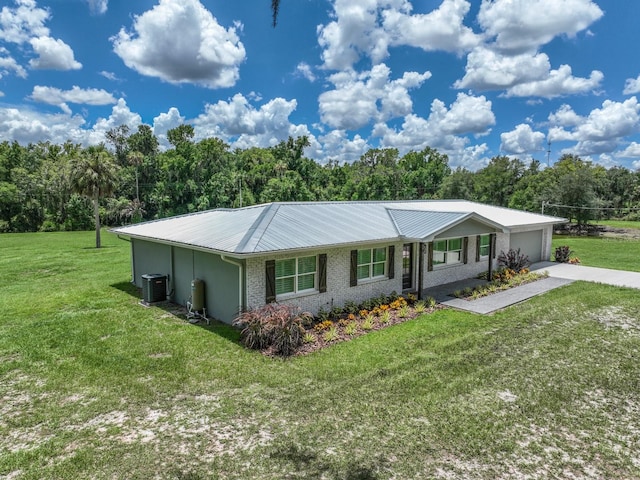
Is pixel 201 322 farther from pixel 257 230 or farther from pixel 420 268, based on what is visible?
pixel 420 268

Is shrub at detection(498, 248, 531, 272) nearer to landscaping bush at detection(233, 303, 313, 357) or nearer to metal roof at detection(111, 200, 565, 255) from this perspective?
metal roof at detection(111, 200, 565, 255)

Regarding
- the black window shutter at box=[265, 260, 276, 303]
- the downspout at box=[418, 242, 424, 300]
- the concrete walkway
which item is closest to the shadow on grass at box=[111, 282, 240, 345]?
the black window shutter at box=[265, 260, 276, 303]

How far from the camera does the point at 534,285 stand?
16.5 meters

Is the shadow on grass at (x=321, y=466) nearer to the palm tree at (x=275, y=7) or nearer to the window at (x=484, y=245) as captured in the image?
the palm tree at (x=275, y=7)

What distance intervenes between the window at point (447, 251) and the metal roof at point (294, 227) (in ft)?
4.72

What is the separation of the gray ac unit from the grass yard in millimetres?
1235

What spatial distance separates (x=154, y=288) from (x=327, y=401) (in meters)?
8.67

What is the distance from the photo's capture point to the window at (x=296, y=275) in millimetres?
11031

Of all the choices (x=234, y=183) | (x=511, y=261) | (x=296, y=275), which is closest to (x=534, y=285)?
(x=511, y=261)

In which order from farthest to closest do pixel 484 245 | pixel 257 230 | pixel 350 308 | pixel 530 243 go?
pixel 530 243 → pixel 484 245 → pixel 350 308 → pixel 257 230

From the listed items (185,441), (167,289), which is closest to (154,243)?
(167,289)

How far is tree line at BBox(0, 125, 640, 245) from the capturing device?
153 ft

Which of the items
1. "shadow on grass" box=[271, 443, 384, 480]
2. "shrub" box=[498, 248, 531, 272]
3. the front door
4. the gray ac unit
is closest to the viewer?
"shadow on grass" box=[271, 443, 384, 480]

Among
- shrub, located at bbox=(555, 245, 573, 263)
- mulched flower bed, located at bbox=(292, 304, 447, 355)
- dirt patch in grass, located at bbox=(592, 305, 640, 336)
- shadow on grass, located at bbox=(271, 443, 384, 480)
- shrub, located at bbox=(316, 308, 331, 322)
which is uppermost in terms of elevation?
shrub, located at bbox=(555, 245, 573, 263)
